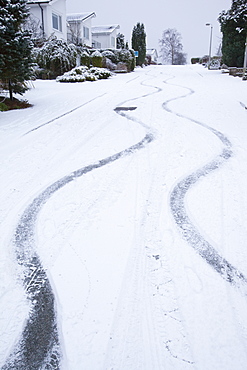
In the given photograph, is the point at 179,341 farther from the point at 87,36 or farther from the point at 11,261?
the point at 87,36

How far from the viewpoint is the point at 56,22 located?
2477 centimetres

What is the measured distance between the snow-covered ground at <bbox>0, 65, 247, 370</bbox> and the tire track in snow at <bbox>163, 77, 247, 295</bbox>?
0.01m

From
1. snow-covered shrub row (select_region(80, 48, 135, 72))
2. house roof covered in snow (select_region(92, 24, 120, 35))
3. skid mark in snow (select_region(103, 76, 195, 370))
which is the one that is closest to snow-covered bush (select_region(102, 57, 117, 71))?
snow-covered shrub row (select_region(80, 48, 135, 72))

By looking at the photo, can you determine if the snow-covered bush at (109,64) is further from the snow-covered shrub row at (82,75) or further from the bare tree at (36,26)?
the snow-covered shrub row at (82,75)

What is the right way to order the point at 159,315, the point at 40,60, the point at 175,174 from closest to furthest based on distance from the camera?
the point at 159,315 → the point at 175,174 → the point at 40,60

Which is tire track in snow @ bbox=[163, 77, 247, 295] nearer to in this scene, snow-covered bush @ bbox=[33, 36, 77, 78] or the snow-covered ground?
the snow-covered ground

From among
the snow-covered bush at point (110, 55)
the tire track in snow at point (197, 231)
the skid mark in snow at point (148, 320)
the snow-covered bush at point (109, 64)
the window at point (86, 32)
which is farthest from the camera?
the window at point (86, 32)

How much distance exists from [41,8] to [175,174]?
2453 cm

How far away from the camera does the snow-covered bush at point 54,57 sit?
16.7 metres

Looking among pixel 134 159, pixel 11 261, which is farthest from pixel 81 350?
pixel 134 159

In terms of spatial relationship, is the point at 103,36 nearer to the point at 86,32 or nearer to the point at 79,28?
the point at 86,32

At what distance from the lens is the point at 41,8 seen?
74.2 ft

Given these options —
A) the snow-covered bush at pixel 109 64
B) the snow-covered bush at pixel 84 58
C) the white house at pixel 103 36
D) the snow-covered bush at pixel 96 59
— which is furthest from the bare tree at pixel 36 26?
the white house at pixel 103 36

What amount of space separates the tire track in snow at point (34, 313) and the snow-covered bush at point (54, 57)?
16050mm
